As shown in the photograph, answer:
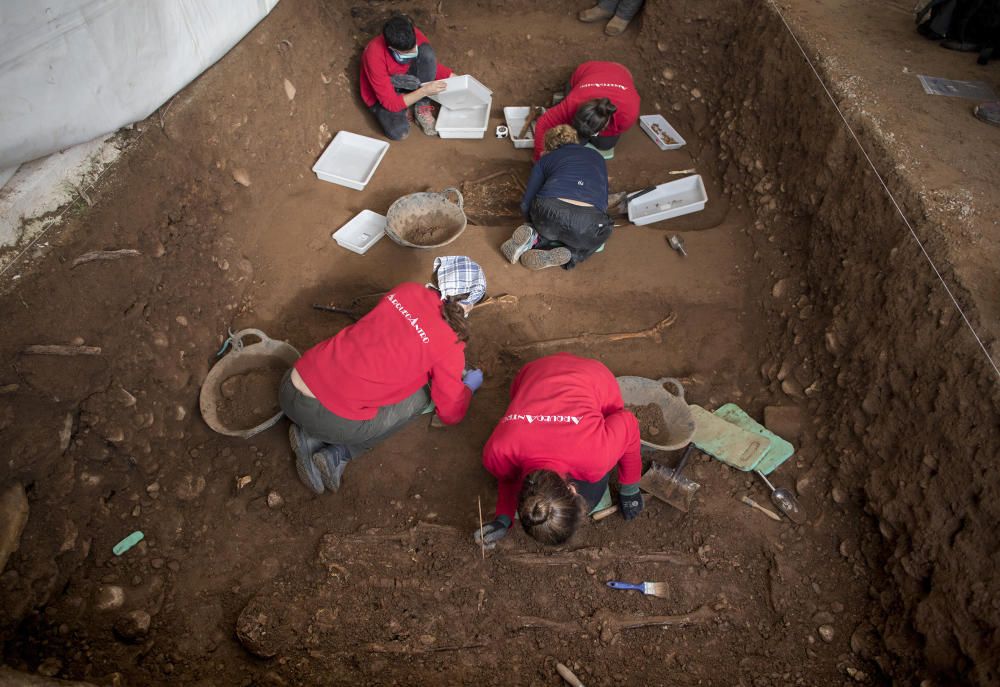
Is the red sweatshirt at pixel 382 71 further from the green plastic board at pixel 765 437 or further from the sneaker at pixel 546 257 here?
the green plastic board at pixel 765 437

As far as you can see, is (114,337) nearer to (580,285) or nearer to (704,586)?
(580,285)

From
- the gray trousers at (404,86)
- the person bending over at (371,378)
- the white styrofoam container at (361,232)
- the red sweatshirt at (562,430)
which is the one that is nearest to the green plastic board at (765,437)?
the red sweatshirt at (562,430)

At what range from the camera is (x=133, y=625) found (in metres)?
2.62

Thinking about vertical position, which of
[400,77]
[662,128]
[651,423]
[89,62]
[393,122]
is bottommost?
[651,423]

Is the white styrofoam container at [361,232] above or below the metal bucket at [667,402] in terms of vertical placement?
above

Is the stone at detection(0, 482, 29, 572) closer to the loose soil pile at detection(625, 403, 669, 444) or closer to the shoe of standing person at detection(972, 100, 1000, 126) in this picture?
the loose soil pile at detection(625, 403, 669, 444)

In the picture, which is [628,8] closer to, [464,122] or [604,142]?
[604,142]

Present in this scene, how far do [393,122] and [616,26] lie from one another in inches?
99.9

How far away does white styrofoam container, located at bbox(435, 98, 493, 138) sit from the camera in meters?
5.18

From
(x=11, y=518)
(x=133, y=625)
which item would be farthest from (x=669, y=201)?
(x=11, y=518)

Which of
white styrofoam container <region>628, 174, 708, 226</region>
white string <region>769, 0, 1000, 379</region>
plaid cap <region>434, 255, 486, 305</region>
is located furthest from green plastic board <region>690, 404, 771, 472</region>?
white styrofoam container <region>628, 174, 708, 226</region>

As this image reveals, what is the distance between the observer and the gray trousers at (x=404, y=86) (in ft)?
16.5

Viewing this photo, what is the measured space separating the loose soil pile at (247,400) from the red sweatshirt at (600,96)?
293 cm

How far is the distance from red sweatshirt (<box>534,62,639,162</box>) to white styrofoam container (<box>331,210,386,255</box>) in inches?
59.3
